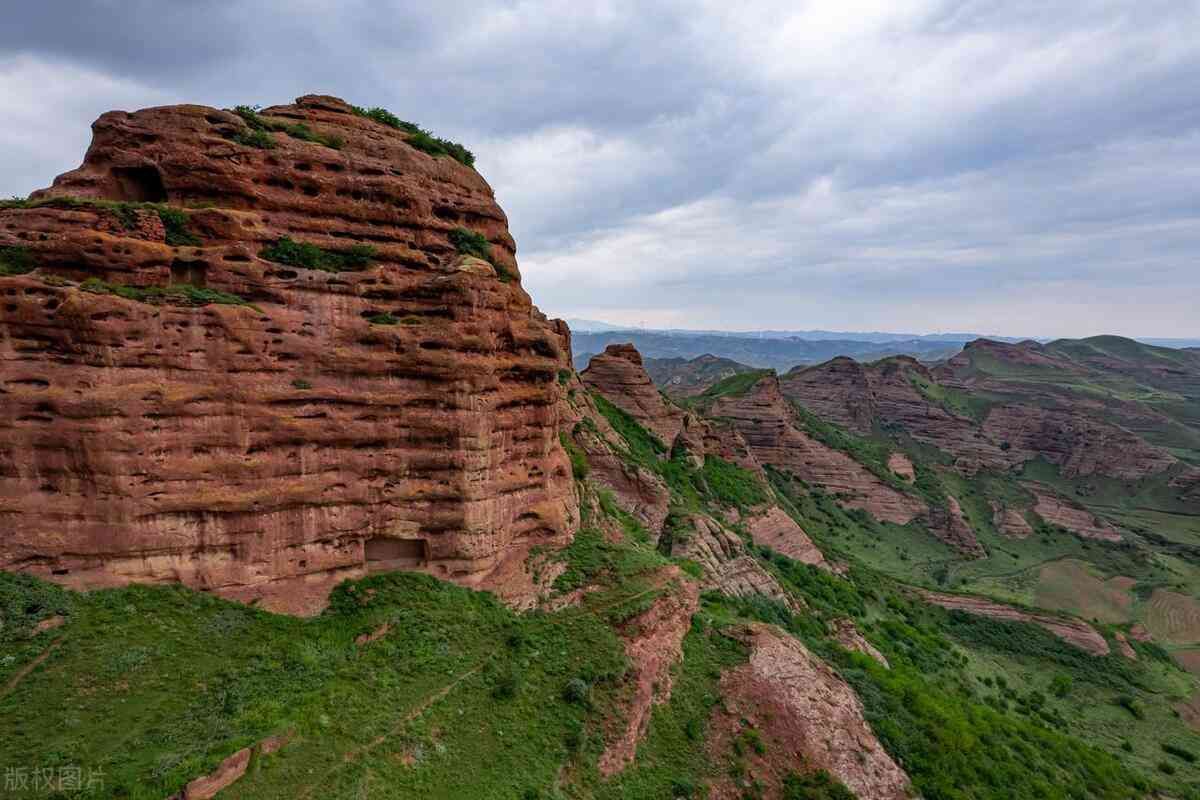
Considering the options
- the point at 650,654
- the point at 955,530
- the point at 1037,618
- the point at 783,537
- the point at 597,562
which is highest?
the point at 597,562

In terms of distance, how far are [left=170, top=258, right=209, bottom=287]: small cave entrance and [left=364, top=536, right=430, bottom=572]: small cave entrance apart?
13337mm

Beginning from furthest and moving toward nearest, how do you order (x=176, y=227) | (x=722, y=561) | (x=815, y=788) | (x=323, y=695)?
(x=722, y=561), (x=815, y=788), (x=176, y=227), (x=323, y=695)

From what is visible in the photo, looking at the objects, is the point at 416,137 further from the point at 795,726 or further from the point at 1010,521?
the point at 1010,521

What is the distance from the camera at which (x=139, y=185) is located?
24234 mm

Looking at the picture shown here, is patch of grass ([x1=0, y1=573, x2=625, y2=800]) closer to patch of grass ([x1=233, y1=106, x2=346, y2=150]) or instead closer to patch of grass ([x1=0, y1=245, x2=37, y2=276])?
patch of grass ([x1=0, y1=245, x2=37, y2=276])

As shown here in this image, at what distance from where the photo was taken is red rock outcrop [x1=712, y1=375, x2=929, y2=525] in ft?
308

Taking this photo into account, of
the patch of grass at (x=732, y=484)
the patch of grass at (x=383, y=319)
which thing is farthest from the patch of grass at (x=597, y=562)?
the patch of grass at (x=732, y=484)

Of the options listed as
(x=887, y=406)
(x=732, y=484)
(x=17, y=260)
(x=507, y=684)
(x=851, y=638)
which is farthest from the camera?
(x=887, y=406)

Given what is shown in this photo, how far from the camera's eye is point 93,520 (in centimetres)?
1966

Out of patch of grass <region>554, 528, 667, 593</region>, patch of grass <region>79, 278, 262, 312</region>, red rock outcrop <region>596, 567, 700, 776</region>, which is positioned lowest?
red rock outcrop <region>596, 567, 700, 776</region>

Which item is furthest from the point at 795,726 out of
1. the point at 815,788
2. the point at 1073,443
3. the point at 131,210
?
the point at 1073,443

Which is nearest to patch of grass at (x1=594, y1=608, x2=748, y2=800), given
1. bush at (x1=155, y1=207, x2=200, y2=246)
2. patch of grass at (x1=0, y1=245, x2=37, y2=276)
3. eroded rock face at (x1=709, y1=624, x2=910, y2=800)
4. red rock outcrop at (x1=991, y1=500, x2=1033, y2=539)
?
eroded rock face at (x1=709, y1=624, x2=910, y2=800)

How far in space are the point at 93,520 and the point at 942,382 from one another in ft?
635

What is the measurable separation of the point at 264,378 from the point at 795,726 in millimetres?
28666
